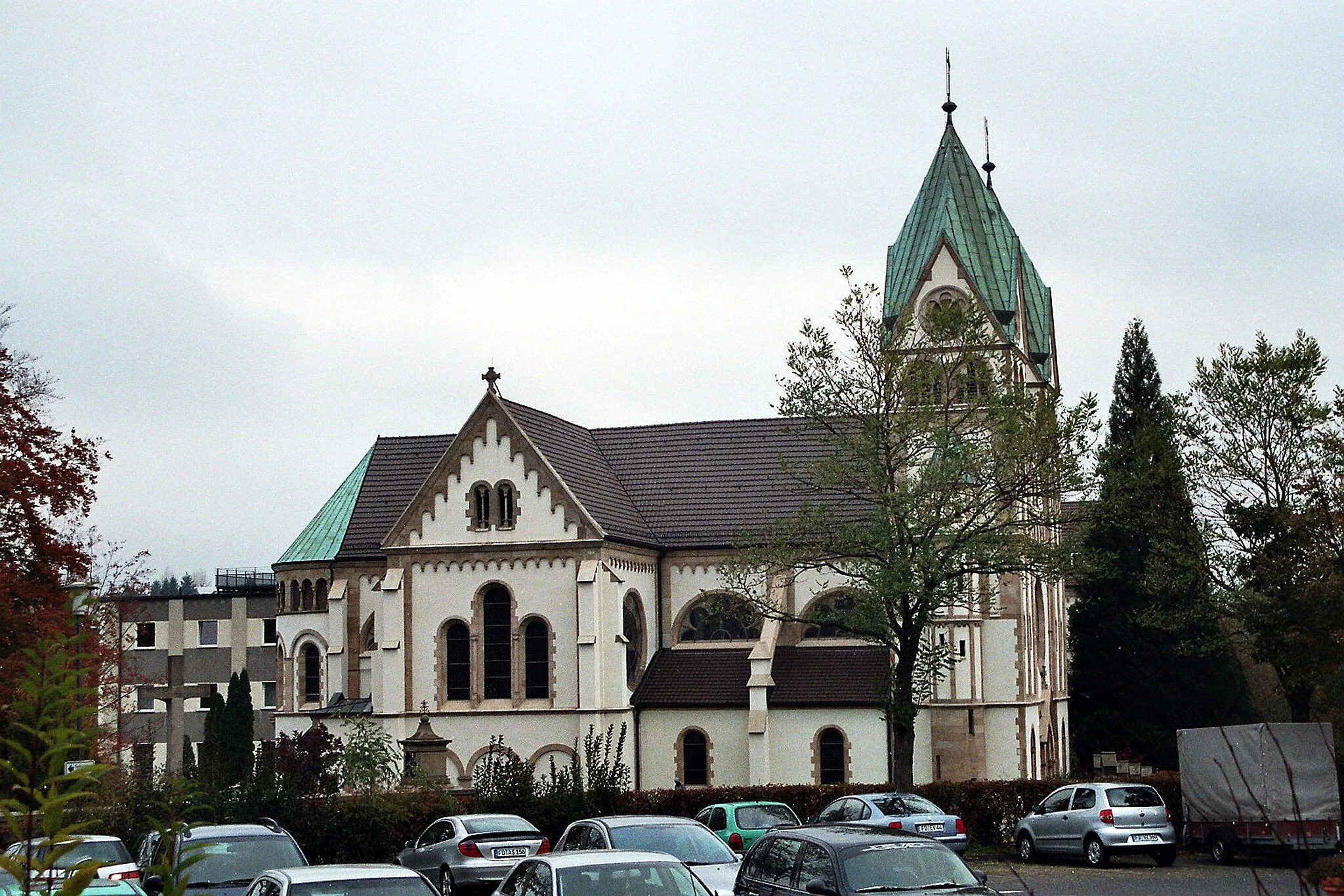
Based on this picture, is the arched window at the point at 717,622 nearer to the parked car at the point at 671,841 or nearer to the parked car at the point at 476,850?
the parked car at the point at 476,850

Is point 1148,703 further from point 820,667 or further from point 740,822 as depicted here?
point 740,822

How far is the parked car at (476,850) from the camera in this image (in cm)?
2328

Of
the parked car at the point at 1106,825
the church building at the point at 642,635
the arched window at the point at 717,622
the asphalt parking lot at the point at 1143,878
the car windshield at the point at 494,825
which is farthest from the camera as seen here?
the arched window at the point at 717,622

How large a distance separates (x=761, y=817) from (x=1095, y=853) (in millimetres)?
6829

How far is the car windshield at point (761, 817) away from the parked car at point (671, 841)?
22.1 ft

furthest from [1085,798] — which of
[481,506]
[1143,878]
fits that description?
[481,506]

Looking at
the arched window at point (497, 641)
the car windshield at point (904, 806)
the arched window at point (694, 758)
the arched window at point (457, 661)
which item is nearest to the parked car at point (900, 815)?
the car windshield at point (904, 806)

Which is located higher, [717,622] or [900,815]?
[717,622]

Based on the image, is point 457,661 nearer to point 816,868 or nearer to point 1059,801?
point 1059,801

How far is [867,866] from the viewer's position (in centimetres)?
1480

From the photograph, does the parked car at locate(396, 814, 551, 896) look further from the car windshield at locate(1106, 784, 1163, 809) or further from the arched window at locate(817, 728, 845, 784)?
the arched window at locate(817, 728, 845, 784)

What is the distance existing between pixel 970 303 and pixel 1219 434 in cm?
1074

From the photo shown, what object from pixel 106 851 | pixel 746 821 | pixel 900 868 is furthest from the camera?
pixel 746 821

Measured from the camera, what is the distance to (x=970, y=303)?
3378 cm
